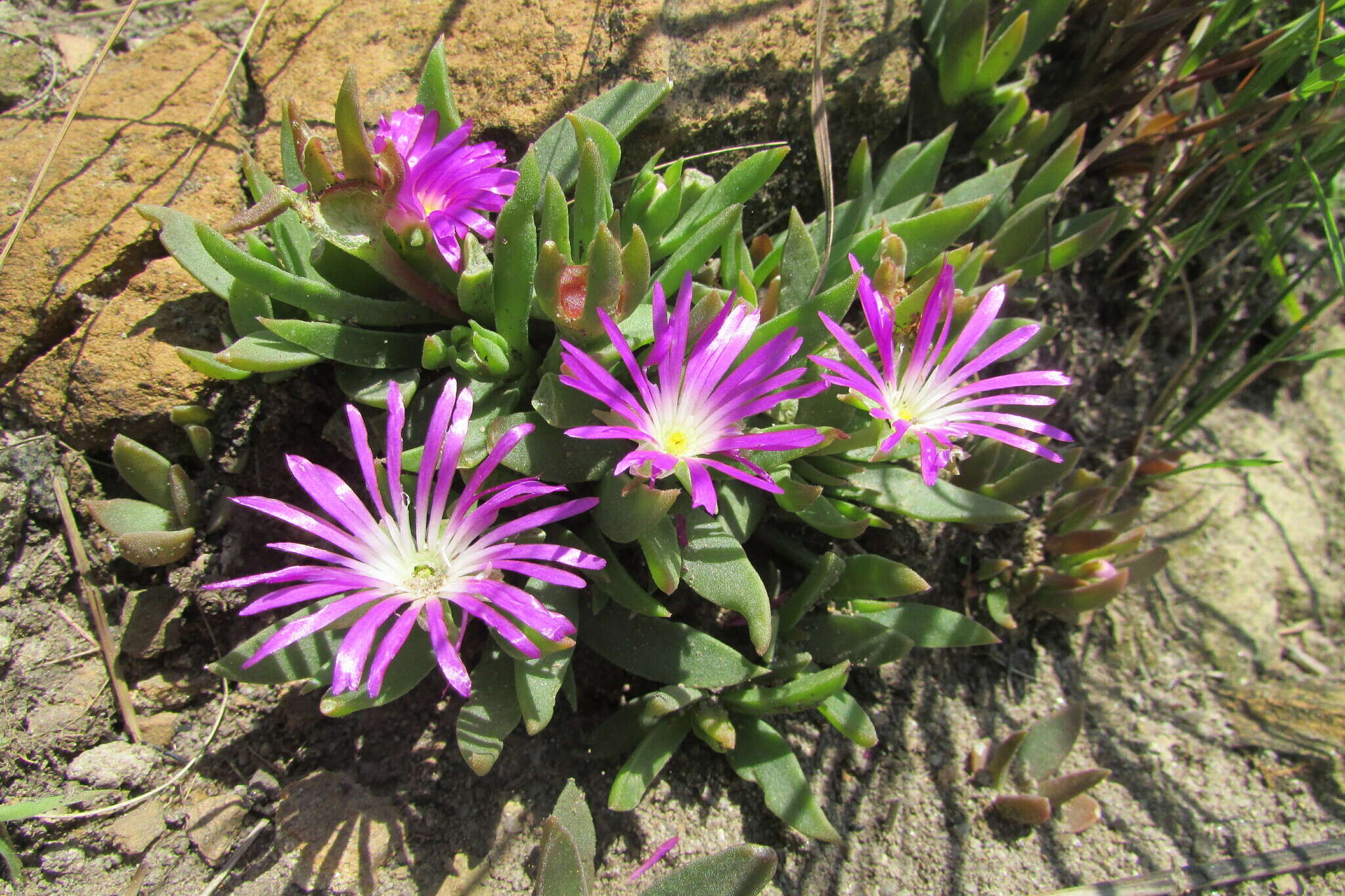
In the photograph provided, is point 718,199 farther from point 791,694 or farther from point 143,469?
point 143,469

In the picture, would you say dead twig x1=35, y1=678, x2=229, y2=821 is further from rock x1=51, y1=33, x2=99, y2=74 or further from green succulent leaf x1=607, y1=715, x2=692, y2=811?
rock x1=51, y1=33, x2=99, y2=74

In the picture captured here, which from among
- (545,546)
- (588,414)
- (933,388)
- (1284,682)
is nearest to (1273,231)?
(1284,682)

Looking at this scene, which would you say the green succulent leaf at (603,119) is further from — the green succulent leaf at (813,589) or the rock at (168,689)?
the rock at (168,689)

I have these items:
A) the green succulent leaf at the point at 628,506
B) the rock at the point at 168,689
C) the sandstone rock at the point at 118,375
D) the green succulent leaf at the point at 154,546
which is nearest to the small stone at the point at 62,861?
the rock at the point at 168,689

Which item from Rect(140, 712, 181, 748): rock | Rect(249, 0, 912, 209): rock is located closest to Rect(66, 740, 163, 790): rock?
Rect(140, 712, 181, 748): rock

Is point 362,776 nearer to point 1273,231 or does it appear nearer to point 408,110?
point 408,110

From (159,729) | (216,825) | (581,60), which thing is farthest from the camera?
(581,60)

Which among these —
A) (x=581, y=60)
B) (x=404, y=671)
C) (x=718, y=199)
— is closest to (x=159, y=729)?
(x=404, y=671)
